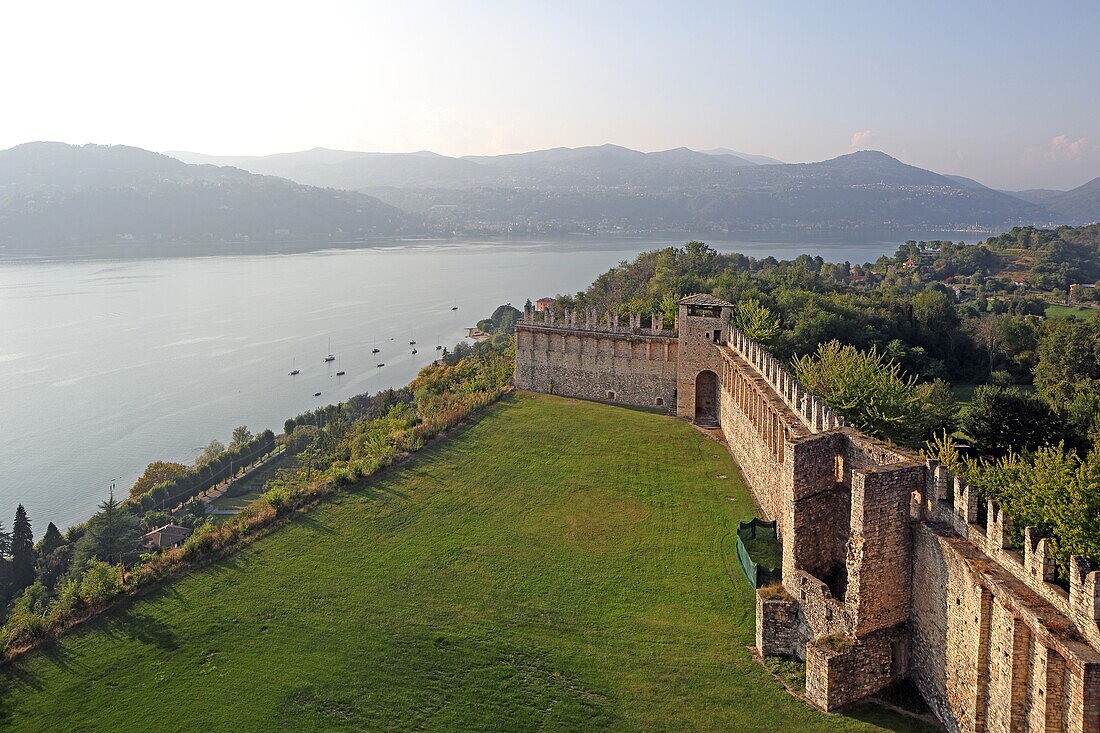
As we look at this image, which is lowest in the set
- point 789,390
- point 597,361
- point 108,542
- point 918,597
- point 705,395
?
point 108,542

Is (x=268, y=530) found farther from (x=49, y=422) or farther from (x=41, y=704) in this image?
(x=49, y=422)

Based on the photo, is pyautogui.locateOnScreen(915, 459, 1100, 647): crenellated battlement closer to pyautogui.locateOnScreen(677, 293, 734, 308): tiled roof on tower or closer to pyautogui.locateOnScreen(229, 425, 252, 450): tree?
pyautogui.locateOnScreen(677, 293, 734, 308): tiled roof on tower

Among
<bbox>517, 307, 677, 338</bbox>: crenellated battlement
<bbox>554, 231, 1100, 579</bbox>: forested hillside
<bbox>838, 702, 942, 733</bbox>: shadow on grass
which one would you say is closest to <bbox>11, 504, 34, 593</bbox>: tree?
<bbox>517, 307, 677, 338</bbox>: crenellated battlement

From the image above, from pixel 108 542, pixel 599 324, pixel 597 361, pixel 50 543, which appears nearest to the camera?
pixel 108 542

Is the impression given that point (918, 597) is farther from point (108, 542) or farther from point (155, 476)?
point (155, 476)

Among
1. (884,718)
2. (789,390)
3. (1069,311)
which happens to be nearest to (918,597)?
(884,718)

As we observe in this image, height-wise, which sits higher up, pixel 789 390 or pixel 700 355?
pixel 789 390
